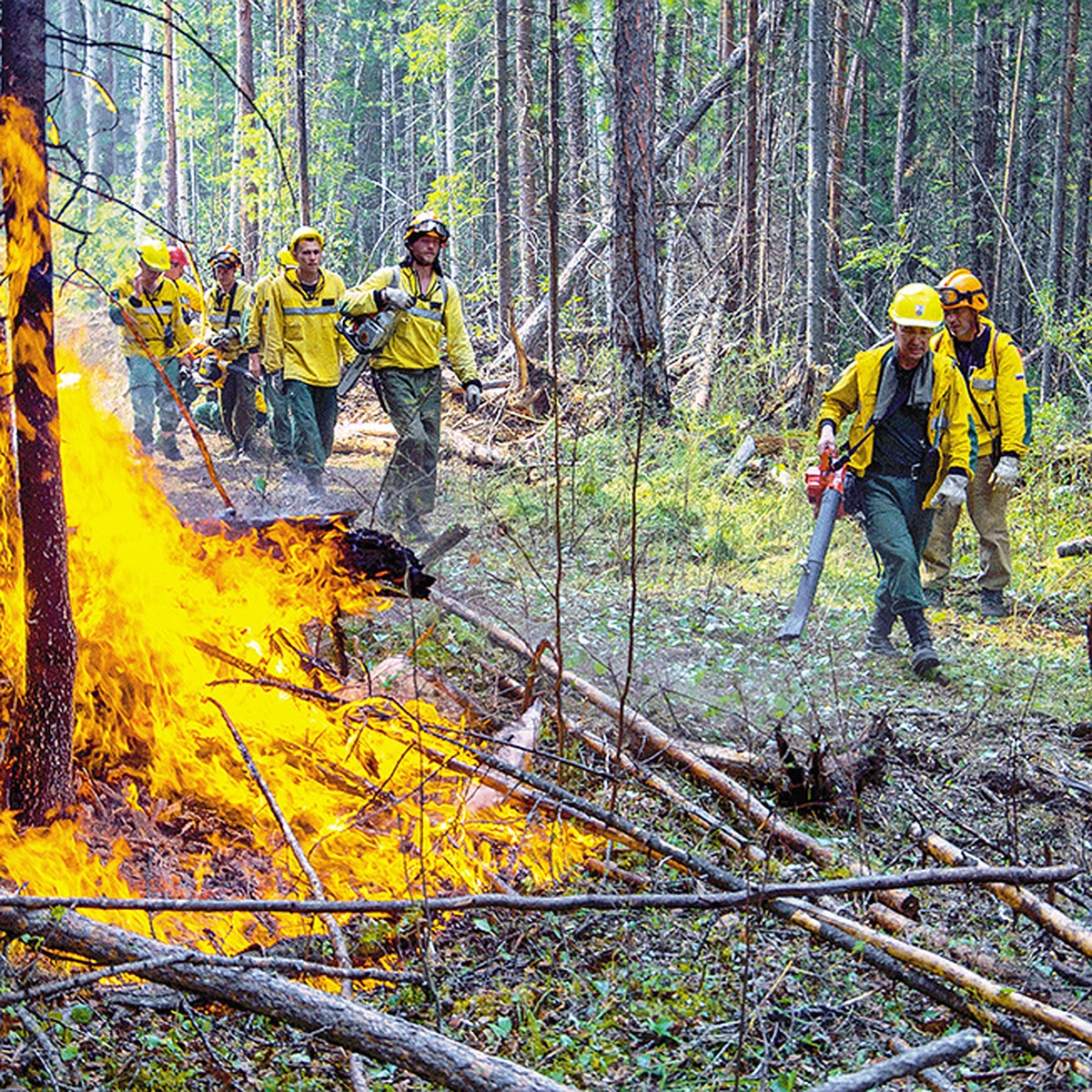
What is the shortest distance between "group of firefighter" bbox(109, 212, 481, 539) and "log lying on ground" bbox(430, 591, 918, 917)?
185cm

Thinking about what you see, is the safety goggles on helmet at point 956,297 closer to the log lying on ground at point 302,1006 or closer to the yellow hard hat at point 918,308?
the yellow hard hat at point 918,308

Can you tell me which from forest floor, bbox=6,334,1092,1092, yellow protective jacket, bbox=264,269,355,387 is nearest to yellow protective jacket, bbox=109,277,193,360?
forest floor, bbox=6,334,1092,1092

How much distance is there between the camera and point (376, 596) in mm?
5559

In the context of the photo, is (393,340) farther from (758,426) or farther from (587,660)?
(758,426)

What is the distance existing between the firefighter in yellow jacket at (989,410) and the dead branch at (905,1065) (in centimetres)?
584

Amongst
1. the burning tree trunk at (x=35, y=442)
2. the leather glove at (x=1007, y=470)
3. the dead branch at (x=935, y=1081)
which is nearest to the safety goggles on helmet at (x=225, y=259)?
the leather glove at (x=1007, y=470)

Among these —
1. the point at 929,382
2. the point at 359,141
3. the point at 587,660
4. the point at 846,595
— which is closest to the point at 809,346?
the point at 846,595

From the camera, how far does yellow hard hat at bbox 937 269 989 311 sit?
7695mm

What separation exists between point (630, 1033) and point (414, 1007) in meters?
0.68

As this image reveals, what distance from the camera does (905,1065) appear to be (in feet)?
8.14

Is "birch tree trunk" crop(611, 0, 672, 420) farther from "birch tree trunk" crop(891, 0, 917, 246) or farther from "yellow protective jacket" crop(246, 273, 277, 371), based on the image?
"birch tree trunk" crop(891, 0, 917, 246)

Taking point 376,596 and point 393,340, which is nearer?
point 376,596

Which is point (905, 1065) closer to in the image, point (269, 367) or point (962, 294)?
point (962, 294)

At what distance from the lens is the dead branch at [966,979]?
9.74ft
